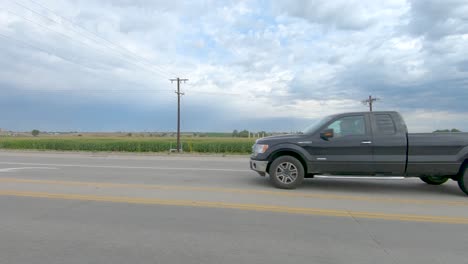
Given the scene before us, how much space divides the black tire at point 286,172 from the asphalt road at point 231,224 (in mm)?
298

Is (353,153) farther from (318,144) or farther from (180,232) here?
(180,232)

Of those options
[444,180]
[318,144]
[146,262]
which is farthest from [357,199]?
[146,262]

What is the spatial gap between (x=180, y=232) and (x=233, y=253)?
1004 mm

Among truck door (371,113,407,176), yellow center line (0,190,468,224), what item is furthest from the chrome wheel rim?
truck door (371,113,407,176)

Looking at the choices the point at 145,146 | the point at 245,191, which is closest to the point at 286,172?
the point at 245,191

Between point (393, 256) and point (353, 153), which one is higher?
point (353, 153)

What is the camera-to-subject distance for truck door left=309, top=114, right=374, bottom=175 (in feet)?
21.6

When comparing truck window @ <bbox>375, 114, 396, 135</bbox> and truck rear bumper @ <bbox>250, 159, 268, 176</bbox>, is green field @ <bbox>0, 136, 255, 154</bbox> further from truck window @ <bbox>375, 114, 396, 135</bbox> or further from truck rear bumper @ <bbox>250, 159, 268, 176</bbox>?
truck window @ <bbox>375, 114, 396, 135</bbox>

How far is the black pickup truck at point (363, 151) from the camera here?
637cm

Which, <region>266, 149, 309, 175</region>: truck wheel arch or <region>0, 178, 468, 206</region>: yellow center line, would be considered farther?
<region>266, 149, 309, 175</region>: truck wheel arch

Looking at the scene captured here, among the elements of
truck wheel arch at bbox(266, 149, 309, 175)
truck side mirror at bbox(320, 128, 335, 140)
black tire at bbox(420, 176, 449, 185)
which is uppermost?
truck side mirror at bbox(320, 128, 335, 140)

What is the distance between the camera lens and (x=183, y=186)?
24.0 feet

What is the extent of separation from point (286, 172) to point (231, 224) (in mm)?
2815

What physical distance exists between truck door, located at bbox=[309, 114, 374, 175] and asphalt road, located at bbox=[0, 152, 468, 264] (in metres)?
0.57
